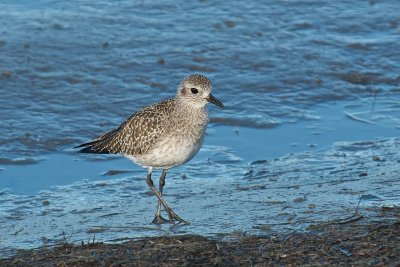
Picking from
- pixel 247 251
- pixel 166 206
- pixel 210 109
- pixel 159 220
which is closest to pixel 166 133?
pixel 166 206

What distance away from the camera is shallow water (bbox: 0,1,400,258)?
8.55 m

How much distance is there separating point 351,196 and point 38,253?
2887 mm

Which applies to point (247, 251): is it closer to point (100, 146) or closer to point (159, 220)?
point (159, 220)

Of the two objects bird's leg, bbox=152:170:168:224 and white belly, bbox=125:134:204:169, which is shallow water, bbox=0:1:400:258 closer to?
bird's leg, bbox=152:170:168:224

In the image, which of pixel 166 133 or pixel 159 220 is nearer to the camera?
pixel 159 220


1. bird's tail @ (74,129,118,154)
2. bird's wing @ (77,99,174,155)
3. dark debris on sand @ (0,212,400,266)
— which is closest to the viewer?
dark debris on sand @ (0,212,400,266)

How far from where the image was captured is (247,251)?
7062 mm

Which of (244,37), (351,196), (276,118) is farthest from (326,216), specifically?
(244,37)

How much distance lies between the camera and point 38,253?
7191 millimetres

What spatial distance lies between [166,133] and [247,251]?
1.97m

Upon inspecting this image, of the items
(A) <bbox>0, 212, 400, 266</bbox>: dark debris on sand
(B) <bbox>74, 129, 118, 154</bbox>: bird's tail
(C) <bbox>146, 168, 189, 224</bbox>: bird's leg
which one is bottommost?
(C) <bbox>146, 168, 189, 224</bbox>: bird's leg

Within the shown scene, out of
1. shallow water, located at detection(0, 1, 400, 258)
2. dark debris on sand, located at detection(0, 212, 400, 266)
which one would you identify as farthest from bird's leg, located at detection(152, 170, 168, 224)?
dark debris on sand, located at detection(0, 212, 400, 266)

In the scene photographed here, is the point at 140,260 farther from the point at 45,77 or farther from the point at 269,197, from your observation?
the point at 45,77

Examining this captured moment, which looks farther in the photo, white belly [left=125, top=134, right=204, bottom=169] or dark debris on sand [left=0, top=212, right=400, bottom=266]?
white belly [left=125, top=134, right=204, bottom=169]
